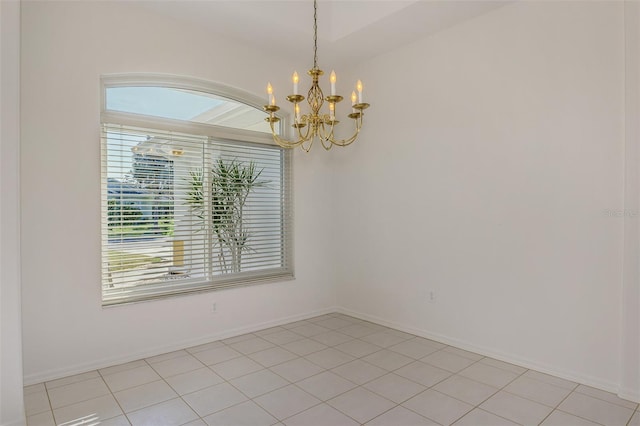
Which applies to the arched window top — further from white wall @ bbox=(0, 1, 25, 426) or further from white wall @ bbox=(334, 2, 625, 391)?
white wall @ bbox=(334, 2, 625, 391)

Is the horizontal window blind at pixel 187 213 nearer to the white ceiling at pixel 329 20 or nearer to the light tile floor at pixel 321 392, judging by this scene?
the light tile floor at pixel 321 392

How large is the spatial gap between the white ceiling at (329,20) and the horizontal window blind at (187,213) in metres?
1.10

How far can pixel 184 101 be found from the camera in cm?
377

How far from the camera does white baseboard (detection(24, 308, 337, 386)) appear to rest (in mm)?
2928

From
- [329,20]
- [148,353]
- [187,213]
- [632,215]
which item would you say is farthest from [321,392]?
[329,20]

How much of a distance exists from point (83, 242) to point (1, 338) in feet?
3.34

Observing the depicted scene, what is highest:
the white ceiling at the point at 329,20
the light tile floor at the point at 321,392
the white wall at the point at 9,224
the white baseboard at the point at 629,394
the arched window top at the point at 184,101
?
the white ceiling at the point at 329,20

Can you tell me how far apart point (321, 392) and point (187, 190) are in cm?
223

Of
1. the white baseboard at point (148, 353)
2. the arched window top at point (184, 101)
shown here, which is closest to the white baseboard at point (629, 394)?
the white baseboard at point (148, 353)

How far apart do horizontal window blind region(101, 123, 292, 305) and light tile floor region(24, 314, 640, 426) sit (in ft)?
2.43

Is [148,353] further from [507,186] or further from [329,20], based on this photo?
[329,20]

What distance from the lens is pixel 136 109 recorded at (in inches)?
136

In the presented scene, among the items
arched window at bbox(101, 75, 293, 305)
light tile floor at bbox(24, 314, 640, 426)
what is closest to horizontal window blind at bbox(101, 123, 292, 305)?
arched window at bbox(101, 75, 293, 305)

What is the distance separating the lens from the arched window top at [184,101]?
3.38 meters
